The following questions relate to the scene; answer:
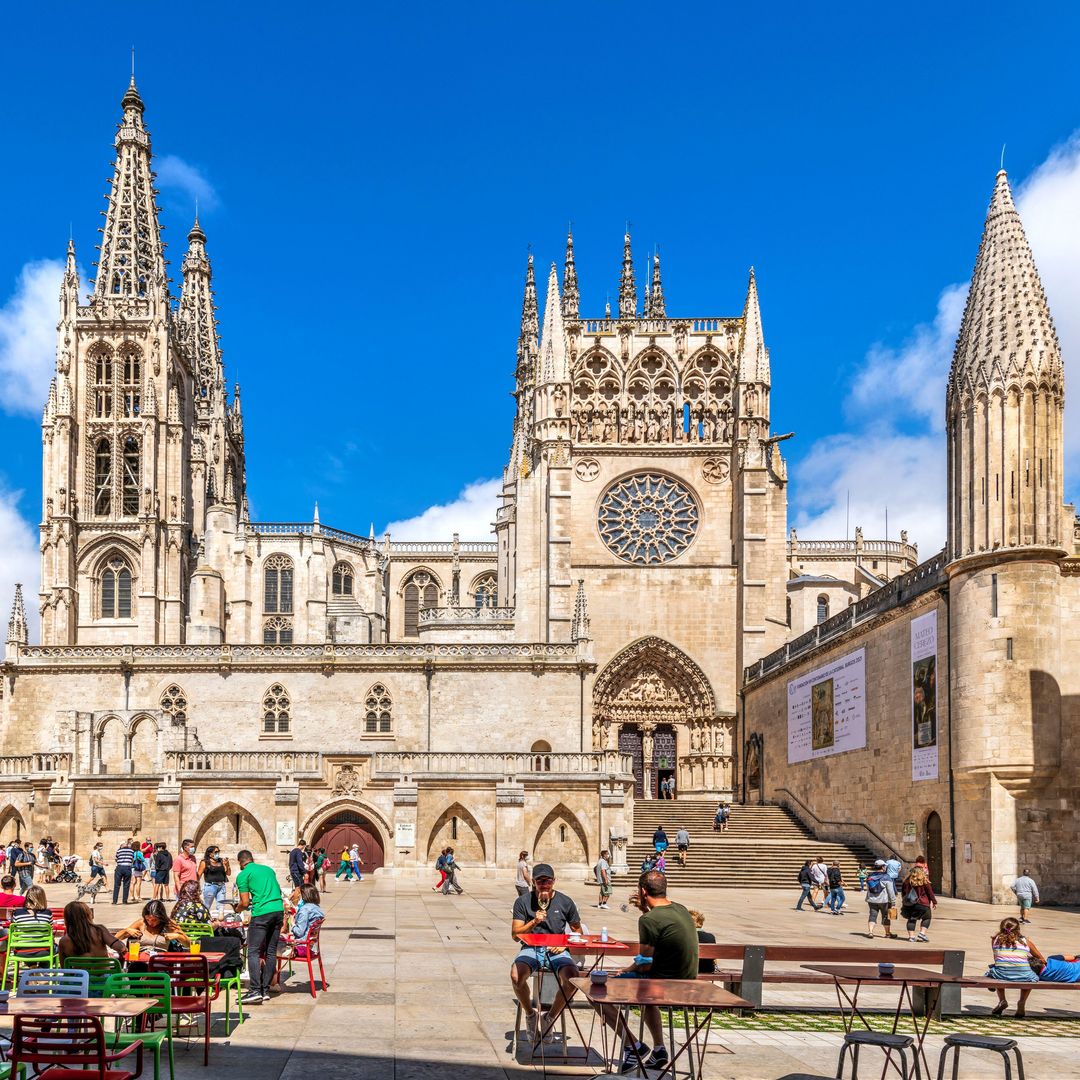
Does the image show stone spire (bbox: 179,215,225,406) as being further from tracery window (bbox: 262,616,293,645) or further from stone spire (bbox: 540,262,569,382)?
stone spire (bbox: 540,262,569,382)

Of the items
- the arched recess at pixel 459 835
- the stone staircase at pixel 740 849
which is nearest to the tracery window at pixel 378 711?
the arched recess at pixel 459 835

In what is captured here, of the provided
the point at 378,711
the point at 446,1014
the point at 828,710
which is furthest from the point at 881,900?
the point at 378,711

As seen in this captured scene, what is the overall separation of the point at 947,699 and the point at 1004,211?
10.8 metres

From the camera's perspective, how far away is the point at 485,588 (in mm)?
67625

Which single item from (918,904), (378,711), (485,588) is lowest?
(918,904)

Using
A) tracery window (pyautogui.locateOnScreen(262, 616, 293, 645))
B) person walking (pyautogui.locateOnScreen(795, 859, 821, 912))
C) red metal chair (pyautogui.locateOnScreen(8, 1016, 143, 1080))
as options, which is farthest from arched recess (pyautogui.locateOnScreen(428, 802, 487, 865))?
tracery window (pyautogui.locateOnScreen(262, 616, 293, 645))

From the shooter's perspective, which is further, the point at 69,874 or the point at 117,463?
Result: the point at 117,463

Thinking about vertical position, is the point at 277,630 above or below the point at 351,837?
above

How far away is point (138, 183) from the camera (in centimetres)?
6406

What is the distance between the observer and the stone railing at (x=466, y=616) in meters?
45.1

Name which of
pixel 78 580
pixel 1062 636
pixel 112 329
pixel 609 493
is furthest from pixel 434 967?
pixel 112 329

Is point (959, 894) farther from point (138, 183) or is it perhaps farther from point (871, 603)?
point (138, 183)

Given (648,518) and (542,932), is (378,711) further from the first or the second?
(542,932)

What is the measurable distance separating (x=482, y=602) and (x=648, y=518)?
20694 mm
